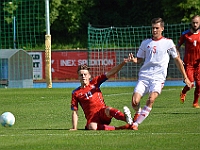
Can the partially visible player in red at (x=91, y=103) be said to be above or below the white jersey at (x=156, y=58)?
below

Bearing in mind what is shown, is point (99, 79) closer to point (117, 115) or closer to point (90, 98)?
point (90, 98)

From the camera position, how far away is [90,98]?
12.8 metres

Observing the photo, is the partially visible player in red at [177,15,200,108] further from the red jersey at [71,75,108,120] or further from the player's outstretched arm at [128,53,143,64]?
the red jersey at [71,75,108,120]

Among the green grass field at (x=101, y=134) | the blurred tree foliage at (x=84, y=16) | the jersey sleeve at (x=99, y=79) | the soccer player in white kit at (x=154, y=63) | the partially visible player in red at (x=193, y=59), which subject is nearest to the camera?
the green grass field at (x=101, y=134)

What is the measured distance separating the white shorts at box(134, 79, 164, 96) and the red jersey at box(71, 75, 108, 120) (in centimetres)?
65

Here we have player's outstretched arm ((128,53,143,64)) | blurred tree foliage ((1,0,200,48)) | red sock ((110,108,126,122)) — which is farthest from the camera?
blurred tree foliage ((1,0,200,48))

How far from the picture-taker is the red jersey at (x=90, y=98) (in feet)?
41.9

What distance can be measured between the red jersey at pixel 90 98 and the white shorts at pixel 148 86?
2.13 feet

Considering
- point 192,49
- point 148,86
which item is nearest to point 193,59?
point 192,49

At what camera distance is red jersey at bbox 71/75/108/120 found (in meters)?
12.8

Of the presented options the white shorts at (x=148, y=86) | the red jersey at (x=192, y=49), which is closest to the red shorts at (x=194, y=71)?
the red jersey at (x=192, y=49)

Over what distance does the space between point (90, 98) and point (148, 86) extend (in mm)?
1043

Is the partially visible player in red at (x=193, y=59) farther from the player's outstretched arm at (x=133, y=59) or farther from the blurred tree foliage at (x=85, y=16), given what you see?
the blurred tree foliage at (x=85, y=16)

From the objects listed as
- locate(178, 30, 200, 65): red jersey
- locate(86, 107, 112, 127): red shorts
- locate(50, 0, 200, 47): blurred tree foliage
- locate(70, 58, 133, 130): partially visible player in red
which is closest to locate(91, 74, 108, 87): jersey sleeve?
locate(70, 58, 133, 130): partially visible player in red
